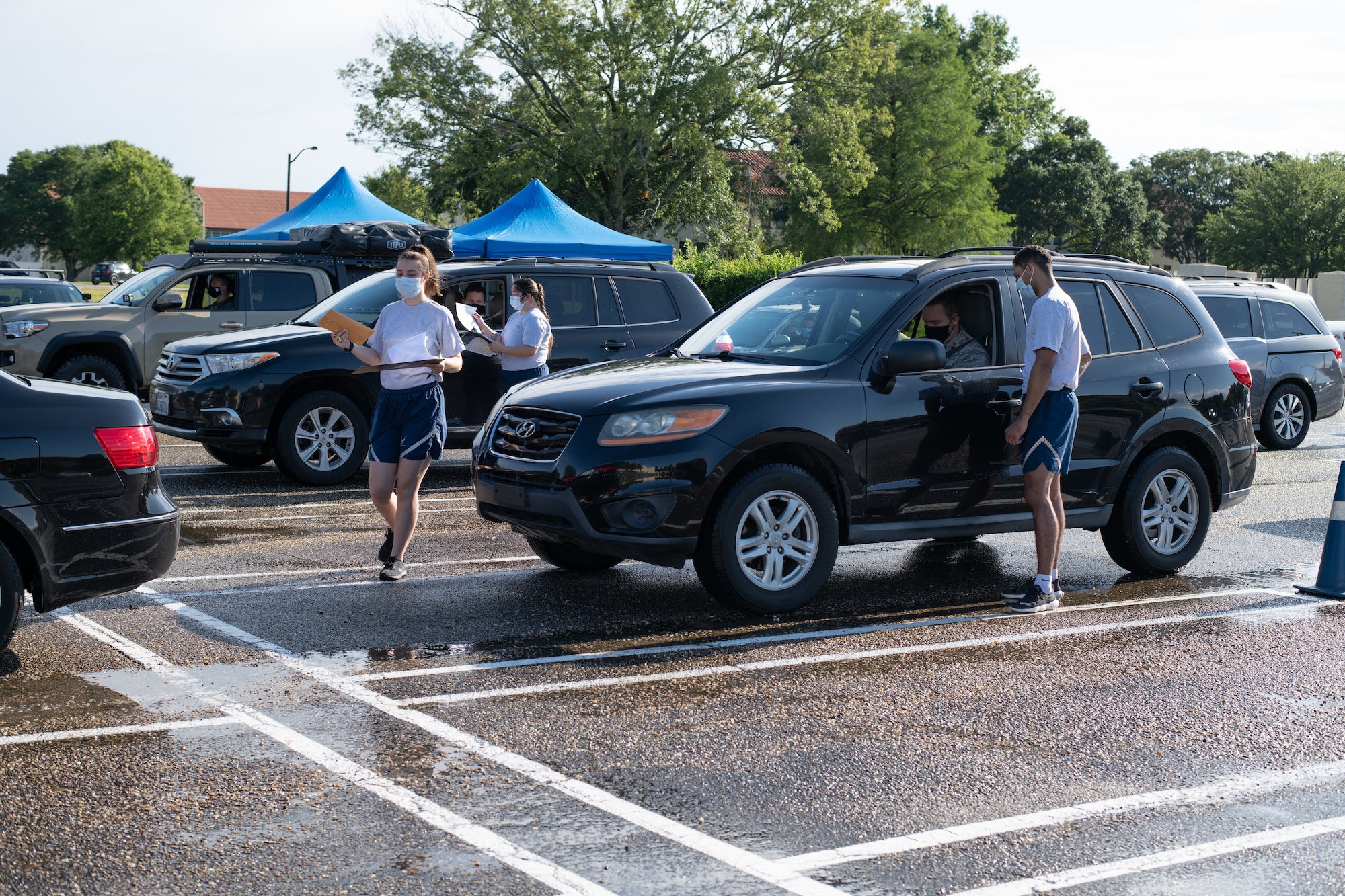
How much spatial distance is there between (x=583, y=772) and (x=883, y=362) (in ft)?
10.6

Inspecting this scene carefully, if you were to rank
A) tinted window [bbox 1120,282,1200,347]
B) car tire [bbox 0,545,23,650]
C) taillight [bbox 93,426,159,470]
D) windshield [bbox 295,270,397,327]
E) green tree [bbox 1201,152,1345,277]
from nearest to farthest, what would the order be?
car tire [bbox 0,545,23,650] → taillight [bbox 93,426,159,470] → tinted window [bbox 1120,282,1200,347] → windshield [bbox 295,270,397,327] → green tree [bbox 1201,152,1345,277]

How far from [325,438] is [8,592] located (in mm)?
6430

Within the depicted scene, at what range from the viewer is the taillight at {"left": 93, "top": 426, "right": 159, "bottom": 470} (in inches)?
219

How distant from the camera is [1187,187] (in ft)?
339

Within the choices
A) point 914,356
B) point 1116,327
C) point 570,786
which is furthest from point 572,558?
point 570,786

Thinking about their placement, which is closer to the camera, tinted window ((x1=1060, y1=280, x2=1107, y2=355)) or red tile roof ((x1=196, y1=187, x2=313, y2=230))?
tinted window ((x1=1060, y1=280, x2=1107, y2=355))

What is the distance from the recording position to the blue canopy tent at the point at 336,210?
22109 millimetres

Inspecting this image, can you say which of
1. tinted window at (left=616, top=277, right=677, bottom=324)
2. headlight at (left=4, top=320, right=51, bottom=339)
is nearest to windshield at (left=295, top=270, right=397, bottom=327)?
tinted window at (left=616, top=277, right=677, bottom=324)

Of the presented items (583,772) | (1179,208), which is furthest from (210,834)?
(1179,208)

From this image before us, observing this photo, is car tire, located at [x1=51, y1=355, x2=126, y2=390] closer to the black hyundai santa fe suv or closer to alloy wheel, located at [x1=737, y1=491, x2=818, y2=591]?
the black hyundai santa fe suv

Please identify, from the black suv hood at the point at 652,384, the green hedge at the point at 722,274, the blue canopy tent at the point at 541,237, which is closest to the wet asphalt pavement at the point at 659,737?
the black suv hood at the point at 652,384

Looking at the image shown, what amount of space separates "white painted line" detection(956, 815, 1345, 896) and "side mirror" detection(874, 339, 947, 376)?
3.21 meters

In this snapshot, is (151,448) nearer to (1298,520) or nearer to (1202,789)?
(1202,789)

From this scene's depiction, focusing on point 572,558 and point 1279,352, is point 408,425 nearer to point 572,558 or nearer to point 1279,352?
point 572,558
